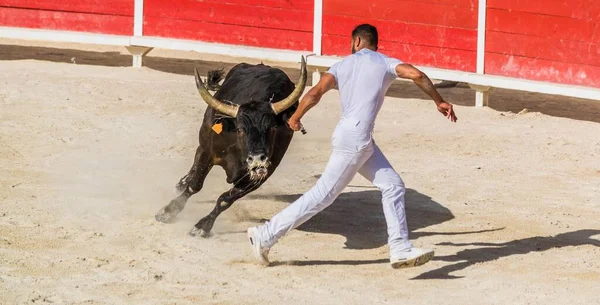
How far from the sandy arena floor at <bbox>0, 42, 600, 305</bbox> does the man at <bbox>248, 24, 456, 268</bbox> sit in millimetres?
226

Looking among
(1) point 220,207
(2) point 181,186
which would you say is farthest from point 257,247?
(2) point 181,186

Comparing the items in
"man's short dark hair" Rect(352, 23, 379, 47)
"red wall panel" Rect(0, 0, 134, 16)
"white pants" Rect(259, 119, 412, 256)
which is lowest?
"white pants" Rect(259, 119, 412, 256)

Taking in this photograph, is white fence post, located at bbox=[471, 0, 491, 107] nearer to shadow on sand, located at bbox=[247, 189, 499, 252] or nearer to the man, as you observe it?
shadow on sand, located at bbox=[247, 189, 499, 252]

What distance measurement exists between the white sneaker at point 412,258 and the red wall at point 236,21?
686cm

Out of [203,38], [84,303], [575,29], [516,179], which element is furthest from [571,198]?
[203,38]

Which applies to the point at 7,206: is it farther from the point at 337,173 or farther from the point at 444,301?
the point at 444,301

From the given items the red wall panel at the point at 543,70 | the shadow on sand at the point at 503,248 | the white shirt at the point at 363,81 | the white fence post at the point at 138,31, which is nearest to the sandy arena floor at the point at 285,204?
the shadow on sand at the point at 503,248

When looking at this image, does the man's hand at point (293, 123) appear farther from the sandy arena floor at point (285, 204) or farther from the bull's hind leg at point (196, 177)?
the bull's hind leg at point (196, 177)

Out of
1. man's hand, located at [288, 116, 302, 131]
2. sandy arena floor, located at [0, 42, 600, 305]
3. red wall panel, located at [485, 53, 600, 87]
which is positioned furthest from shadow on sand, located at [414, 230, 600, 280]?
red wall panel, located at [485, 53, 600, 87]

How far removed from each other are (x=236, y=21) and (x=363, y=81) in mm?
7121

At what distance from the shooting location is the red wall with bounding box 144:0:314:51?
13.4 meters

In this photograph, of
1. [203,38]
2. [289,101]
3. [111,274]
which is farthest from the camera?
[203,38]

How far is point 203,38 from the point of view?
13797 mm

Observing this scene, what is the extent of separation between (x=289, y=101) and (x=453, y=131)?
12.8 ft
